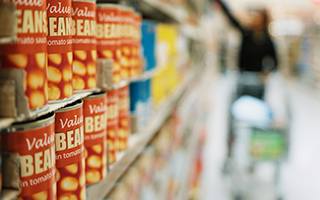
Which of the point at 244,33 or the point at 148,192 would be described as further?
the point at 244,33

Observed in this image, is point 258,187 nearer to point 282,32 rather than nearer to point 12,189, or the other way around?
point 12,189

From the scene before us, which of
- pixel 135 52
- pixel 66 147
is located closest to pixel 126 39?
pixel 135 52

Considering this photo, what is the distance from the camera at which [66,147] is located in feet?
2.24

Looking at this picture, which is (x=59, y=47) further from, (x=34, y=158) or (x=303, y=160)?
(x=303, y=160)

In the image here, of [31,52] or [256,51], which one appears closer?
[31,52]

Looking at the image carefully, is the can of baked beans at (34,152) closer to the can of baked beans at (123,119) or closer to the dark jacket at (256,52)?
the can of baked beans at (123,119)

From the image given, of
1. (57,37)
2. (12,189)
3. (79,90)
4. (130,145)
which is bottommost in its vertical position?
(130,145)

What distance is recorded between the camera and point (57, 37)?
25.2 inches

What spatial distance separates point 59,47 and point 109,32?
0.29m

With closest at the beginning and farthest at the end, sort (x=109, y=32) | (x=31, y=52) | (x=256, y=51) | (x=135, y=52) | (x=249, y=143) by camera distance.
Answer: (x=31, y=52) → (x=109, y=32) → (x=135, y=52) → (x=249, y=143) → (x=256, y=51)

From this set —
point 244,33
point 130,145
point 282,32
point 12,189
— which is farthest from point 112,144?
point 282,32

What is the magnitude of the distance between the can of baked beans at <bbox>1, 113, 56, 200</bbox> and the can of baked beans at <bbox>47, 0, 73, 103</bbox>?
0.08 meters

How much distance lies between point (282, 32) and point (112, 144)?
16557mm

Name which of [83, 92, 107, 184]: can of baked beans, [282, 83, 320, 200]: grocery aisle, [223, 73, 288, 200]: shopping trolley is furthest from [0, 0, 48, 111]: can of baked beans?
[282, 83, 320, 200]: grocery aisle
